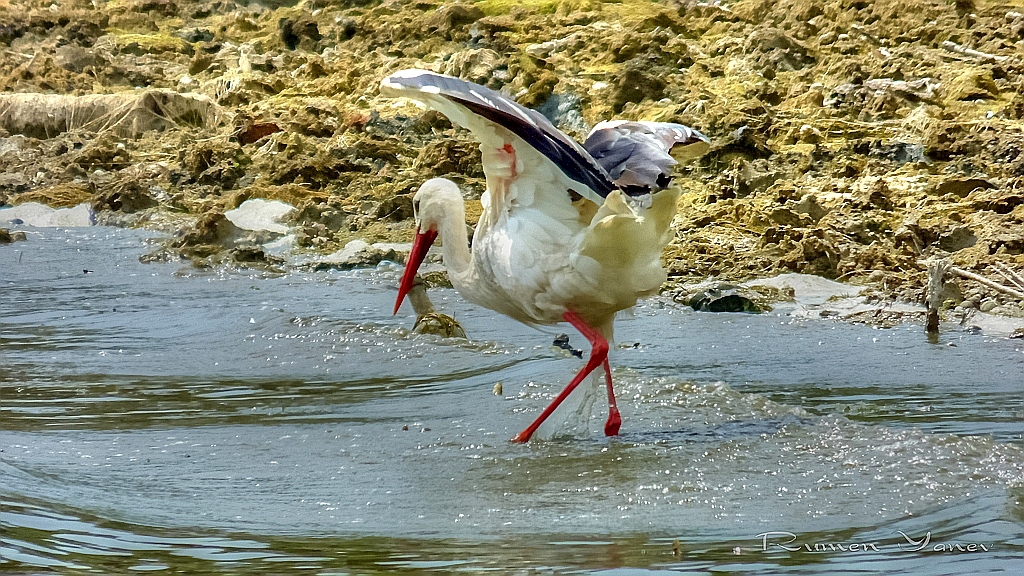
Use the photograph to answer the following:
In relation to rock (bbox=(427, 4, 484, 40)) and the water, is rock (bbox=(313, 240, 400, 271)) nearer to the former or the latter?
the water

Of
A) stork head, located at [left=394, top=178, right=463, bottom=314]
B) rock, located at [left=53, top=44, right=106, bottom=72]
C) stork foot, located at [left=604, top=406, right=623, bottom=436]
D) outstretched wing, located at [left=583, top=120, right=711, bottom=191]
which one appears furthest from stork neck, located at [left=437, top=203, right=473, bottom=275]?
rock, located at [left=53, top=44, right=106, bottom=72]

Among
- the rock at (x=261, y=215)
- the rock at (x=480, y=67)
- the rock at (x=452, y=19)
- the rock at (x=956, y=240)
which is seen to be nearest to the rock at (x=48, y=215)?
the rock at (x=261, y=215)

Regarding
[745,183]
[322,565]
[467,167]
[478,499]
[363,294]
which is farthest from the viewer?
[467,167]

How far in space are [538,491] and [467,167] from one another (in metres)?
6.43

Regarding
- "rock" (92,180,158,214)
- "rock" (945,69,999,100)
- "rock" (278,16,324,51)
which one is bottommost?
"rock" (92,180,158,214)

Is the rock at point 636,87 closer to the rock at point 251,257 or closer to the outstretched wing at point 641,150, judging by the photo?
the rock at point 251,257

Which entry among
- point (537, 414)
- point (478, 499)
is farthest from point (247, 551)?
point (537, 414)

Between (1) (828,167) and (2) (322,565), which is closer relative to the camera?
(2) (322,565)

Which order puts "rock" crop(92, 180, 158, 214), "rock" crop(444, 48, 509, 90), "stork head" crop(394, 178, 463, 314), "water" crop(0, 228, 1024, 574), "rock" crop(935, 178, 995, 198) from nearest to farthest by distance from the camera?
1. "water" crop(0, 228, 1024, 574)
2. "stork head" crop(394, 178, 463, 314)
3. "rock" crop(935, 178, 995, 198)
4. "rock" crop(92, 180, 158, 214)
5. "rock" crop(444, 48, 509, 90)

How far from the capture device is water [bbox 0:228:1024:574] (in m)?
3.74

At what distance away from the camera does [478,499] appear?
4.39m

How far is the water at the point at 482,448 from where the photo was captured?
3.74 m

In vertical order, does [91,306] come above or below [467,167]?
below

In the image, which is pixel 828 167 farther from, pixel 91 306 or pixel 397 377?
pixel 91 306
